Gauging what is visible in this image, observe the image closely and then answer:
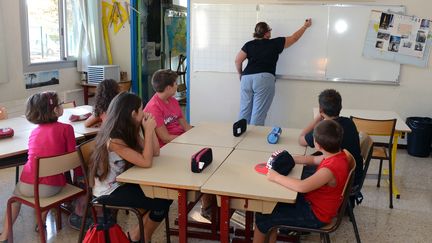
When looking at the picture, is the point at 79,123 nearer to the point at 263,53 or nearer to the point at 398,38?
the point at 263,53

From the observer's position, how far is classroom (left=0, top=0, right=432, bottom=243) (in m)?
2.81

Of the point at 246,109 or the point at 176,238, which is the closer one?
the point at 176,238

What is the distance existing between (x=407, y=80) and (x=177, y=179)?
3874 mm

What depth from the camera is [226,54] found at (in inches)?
211

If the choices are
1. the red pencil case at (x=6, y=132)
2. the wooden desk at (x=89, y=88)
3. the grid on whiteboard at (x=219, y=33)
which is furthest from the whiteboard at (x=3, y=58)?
the grid on whiteboard at (x=219, y=33)

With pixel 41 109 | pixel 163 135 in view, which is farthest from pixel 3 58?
pixel 163 135

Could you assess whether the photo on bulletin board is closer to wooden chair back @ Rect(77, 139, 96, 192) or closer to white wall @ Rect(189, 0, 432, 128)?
white wall @ Rect(189, 0, 432, 128)

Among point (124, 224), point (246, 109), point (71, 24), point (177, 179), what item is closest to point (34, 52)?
Result: point (71, 24)

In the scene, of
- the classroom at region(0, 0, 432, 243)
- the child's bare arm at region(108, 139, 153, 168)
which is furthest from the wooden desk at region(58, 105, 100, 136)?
the child's bare arm at region(108, 139, 153, 168)

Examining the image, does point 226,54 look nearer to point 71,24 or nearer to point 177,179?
point 71,24

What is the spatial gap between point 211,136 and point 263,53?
202cm

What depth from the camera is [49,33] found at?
5.41 m

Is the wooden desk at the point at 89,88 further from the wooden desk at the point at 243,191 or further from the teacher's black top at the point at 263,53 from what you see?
the wooden desk at the point at 243,191

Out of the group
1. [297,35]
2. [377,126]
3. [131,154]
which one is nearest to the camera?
[131,154]
